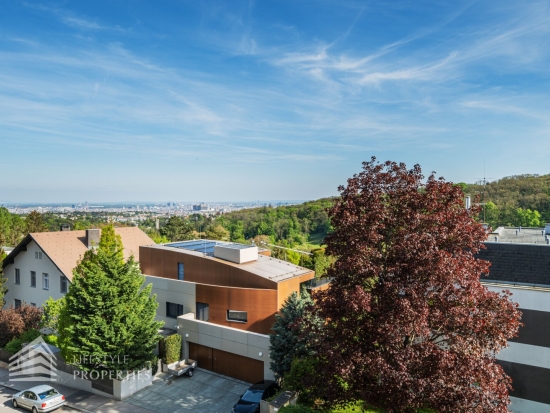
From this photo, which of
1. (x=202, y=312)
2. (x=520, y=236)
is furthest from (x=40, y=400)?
(x=520, y=236)

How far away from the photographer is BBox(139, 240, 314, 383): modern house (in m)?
19.3

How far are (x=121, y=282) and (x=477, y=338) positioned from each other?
1541 cm

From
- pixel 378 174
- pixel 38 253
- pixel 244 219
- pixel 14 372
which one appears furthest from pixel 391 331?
pixel 244 219

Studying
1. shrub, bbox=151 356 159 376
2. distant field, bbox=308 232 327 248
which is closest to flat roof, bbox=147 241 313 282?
shrub, bbox=151 356 159 376

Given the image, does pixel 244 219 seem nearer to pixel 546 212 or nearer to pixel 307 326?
pixel 546 212

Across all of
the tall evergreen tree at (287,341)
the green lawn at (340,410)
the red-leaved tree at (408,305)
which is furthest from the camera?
the tall evergreen tree at (287,341)

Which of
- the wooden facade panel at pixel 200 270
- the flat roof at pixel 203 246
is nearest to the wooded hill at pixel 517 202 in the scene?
the flat roof at pixel 203 246

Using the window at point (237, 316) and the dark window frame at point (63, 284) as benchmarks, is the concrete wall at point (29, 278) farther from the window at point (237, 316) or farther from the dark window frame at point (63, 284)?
the window at point (237, 316)

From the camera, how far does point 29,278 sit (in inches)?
1193

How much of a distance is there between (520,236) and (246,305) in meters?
16.4

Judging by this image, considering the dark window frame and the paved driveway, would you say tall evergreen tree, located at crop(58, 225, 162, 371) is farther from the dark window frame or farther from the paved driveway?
the dark window frame

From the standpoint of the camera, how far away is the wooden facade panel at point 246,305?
1944 cm

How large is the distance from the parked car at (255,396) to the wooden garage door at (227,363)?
1.95 metres

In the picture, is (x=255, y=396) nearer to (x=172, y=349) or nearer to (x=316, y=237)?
(x=172, y=349)
